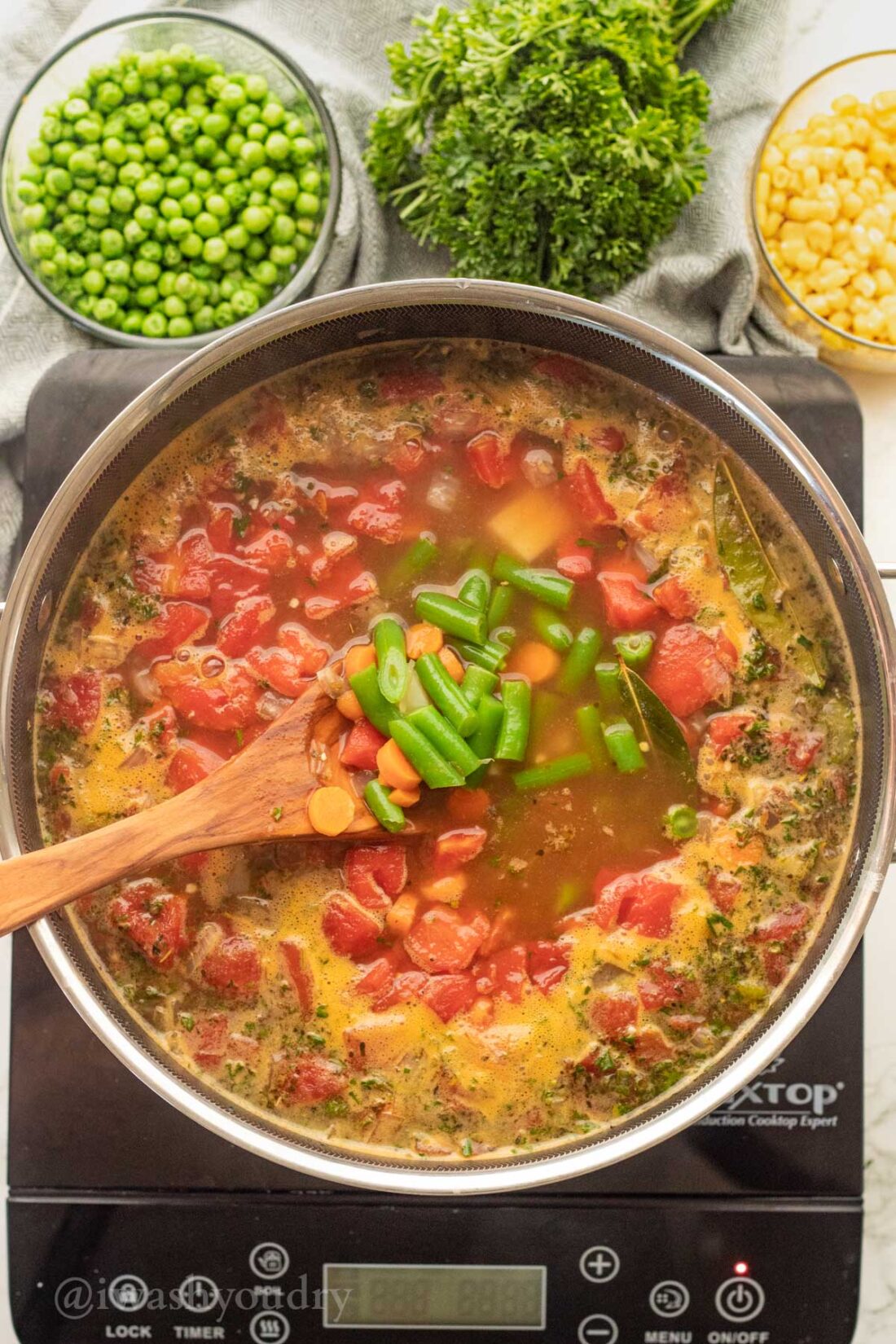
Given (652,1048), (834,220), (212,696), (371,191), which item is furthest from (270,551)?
(834,220)

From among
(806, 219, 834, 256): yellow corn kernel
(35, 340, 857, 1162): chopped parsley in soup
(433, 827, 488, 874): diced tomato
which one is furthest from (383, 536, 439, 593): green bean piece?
(806, 219, 834, 256): yellow corn kernel

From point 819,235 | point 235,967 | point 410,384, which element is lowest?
point 235,967

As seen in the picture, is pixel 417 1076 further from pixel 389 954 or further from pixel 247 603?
pixel 247 603

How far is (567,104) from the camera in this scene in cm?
251

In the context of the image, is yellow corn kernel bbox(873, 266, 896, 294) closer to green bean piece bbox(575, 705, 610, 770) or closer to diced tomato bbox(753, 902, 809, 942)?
green bean piece bbox(575, 705, 610, 770)

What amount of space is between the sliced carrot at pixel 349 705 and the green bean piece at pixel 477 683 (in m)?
0.21

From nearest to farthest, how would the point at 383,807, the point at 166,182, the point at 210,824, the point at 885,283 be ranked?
1. the point at 210,824
2. the point at 383,807
3. the point at 885,283
4. the point at 166,182

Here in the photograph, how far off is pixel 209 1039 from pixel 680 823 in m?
1.08

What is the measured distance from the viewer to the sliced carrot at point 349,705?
2.47m

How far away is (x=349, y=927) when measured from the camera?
8.20ft

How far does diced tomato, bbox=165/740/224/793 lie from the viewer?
252 cm

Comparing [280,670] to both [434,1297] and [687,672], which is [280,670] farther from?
[434,1297]

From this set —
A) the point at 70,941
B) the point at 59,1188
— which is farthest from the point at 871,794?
the point at 59,1188

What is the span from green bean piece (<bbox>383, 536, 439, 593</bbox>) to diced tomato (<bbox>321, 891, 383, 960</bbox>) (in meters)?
0.66
